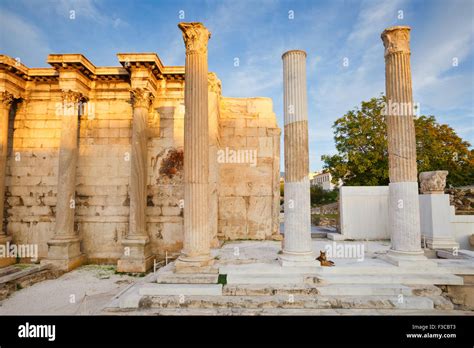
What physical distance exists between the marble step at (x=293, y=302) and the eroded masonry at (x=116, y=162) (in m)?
3.90

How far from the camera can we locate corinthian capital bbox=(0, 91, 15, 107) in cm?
1035

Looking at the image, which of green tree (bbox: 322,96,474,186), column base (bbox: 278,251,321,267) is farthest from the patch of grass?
green tree (bbox: 322,96,474,186)

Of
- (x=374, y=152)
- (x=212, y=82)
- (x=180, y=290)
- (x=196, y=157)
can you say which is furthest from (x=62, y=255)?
(x=374, y=152)

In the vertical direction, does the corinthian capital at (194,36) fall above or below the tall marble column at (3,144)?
above

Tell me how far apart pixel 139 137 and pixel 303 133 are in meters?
6.25

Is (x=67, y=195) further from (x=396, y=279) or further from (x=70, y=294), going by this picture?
(x=396, y=279)

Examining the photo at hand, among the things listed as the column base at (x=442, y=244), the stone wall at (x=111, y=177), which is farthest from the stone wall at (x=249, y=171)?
the column base at (x=442, y=244)

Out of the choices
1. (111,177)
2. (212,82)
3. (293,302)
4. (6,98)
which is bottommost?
(293,302)

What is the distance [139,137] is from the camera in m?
10.2

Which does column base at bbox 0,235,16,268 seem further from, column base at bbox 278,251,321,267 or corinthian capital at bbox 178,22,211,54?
column base at bbox 278,251,321,267

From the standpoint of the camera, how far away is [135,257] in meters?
9.62

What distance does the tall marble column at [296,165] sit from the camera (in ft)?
23.3

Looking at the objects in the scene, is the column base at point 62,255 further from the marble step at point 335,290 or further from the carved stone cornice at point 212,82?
the carved stone cornice at point 212,82

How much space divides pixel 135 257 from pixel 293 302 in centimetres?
628
